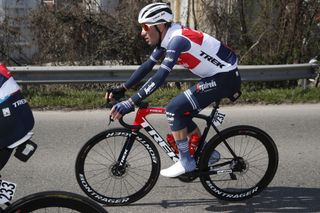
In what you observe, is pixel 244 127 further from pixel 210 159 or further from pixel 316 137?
pixel 316 137

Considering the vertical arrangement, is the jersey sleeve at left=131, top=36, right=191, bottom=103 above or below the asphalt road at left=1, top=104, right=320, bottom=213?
above

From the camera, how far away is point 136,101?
180 inches

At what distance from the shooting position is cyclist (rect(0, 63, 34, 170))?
283 centimetres

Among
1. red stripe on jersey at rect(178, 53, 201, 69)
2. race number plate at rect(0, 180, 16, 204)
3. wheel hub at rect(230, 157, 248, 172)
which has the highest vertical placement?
race number plate at rect(0, 180, 16, 204)

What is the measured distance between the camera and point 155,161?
497 cm

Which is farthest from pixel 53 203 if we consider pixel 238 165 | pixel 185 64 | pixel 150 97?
pixel 150 97

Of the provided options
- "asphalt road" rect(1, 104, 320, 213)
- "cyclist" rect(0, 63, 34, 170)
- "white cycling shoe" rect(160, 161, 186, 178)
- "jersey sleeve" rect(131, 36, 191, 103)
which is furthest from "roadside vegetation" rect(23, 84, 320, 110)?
"cyclist" rect(0, 63, 34, 170)

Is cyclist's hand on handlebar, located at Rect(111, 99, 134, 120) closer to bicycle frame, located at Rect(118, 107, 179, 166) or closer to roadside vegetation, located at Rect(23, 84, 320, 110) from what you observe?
bicycle frame, located at Rect(118, 107, 179, 166)

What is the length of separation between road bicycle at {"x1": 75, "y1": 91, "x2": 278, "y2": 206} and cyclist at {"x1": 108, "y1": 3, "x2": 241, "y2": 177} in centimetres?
15

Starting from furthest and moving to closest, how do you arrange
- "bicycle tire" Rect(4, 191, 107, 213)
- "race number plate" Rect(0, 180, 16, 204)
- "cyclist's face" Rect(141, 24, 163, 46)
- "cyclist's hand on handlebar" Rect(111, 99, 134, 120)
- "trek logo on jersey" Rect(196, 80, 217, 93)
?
1. "trek logo on jersey" Rect(196, 80, 217, 93)
2. "cyclist's face" Rect(141, 24, 163, 46)
3. "cyclist's hand on handlebar" Rect(111, 99, 134, 120)
4. "race number plate" Rect(0, 180, 16, 204)
5. "bicycle tire" Rect(4, 191, 107, 213)

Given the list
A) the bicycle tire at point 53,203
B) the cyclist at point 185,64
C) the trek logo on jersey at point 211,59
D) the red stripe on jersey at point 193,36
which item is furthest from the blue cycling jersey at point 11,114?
Answer: the trek logo on jersey at point 211,59

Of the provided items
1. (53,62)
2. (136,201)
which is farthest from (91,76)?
(136,201)

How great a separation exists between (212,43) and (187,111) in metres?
0.70

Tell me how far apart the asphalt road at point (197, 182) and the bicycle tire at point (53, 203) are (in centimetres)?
213
